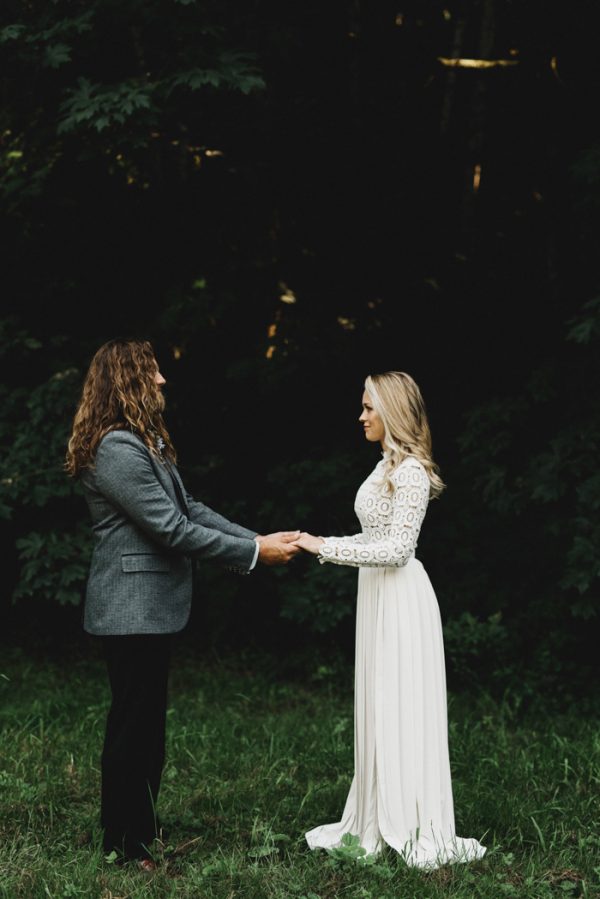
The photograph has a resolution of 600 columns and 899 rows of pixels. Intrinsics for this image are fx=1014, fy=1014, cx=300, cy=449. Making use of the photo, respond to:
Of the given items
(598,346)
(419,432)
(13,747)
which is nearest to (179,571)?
(419,432)

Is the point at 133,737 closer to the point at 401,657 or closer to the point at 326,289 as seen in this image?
the point at 401,657

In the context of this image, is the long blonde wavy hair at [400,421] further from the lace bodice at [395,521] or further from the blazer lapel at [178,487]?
the blazer lapel at [178,487]

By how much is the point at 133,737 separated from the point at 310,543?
44.6 inches

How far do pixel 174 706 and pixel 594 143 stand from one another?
16.2 feet

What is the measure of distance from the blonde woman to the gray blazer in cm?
65

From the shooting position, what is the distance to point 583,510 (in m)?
6.76

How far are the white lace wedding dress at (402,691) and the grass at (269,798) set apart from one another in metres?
0.17

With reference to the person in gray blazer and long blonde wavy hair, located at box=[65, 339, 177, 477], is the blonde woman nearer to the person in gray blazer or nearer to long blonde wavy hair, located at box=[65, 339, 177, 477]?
→ the person in gray blazer

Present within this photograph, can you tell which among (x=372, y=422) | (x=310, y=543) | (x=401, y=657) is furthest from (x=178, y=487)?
(x=401, y=657)

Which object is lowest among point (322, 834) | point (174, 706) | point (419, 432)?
point (174, 706)

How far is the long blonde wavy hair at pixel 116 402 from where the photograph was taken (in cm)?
423

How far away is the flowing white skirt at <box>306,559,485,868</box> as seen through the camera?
14.5 feet

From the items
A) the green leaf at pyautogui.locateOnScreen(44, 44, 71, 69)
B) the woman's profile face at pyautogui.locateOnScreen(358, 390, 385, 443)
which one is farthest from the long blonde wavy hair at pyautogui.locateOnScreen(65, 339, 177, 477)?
the green leaf at pyautogui.locateOnScreen(44, 44, 71, 69)

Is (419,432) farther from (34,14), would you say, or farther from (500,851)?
(34,14)
